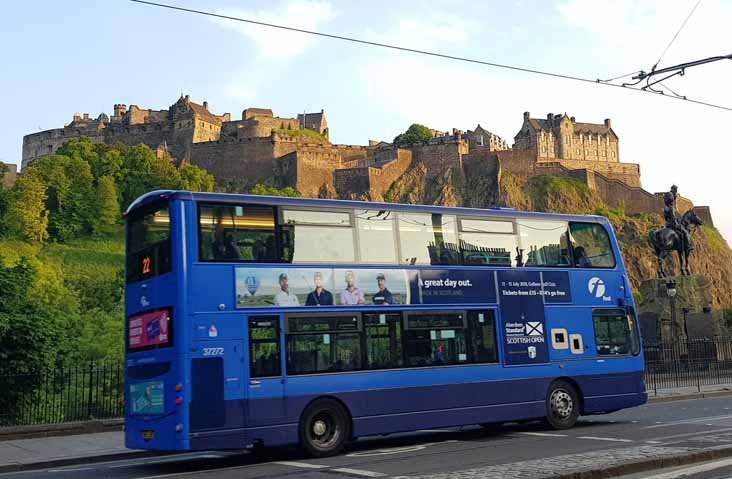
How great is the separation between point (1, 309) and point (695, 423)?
53.6ft

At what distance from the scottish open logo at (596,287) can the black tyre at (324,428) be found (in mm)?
5993

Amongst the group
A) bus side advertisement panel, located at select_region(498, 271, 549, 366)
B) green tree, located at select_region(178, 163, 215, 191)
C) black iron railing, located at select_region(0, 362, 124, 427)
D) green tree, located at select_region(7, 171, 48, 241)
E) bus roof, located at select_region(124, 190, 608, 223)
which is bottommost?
black iron railing, located at select_region(0, 362, 124, 427)

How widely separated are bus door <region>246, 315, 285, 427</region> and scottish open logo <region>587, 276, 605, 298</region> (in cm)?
690

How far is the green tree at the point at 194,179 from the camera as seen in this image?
94.3 metres

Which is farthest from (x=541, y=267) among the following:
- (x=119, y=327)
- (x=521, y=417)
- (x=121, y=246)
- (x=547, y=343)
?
(x=121, y=246)

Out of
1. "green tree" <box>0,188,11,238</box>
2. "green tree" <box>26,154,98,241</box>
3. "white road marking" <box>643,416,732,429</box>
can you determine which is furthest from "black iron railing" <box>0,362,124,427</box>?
"green tree" <box>26,154,98,241</box>

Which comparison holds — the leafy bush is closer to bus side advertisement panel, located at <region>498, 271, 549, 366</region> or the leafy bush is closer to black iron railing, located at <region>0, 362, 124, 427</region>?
black iron railing, located at <region>0, 362, 124, 427</region>

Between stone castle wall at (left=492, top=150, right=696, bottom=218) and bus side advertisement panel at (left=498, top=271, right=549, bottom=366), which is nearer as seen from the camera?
bus side advertisement panel at (left=498, top=271, right=549, bottom=366)

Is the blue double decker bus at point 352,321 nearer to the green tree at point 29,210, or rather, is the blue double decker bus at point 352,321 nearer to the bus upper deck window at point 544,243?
the bus upper deck window at point 544,243

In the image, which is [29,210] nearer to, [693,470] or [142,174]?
[142,174]

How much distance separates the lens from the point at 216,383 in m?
12.3

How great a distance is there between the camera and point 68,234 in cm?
9275

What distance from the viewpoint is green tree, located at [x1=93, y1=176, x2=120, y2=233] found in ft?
307

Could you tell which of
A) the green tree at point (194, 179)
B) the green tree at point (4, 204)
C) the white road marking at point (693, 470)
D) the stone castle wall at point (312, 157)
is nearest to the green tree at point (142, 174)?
the green tree at point (194, 179)
